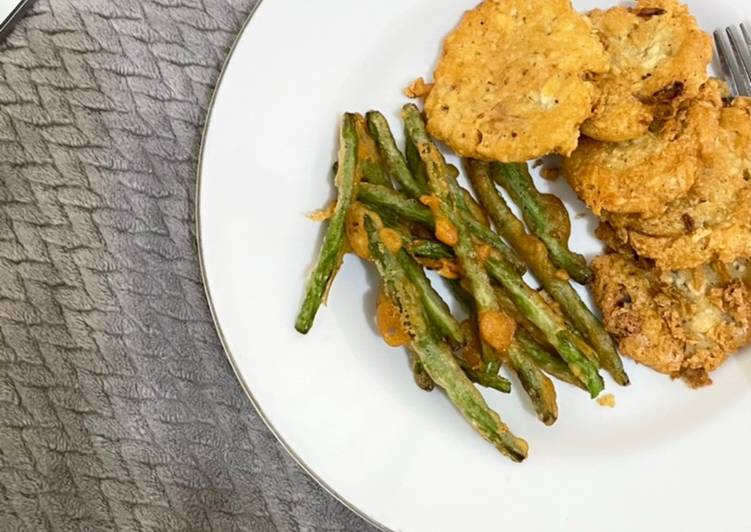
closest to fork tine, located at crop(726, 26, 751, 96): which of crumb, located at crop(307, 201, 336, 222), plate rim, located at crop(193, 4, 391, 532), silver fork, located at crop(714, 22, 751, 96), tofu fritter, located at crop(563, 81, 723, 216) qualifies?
silver fork, located at crop(714, 22, 751, 96)

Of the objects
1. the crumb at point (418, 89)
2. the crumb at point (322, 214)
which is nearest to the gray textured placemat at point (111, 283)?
the crumb at point (322, 214)

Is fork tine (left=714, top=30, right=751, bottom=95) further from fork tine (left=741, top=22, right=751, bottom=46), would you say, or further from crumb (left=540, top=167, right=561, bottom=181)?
crumb (left=540, top=167, right=561, bottom=181)

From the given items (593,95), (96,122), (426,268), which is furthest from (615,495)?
(96,122)

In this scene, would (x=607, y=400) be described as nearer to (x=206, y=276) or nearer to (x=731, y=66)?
(x=731, y=66)

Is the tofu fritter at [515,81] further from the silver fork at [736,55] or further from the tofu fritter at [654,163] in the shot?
the silver fork at [736,55]

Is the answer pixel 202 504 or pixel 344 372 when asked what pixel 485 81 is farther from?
pixel 202 504

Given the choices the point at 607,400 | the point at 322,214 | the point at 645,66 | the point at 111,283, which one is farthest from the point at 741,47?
the point at 111,283
